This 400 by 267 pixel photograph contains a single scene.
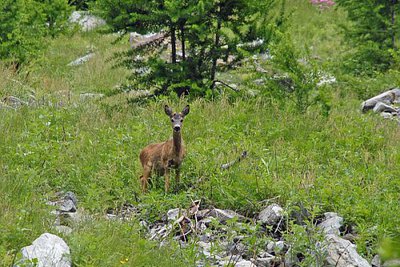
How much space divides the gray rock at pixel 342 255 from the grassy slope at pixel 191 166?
33cm

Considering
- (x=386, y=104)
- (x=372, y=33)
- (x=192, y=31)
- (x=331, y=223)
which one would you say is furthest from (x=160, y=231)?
(x=372, y=33)

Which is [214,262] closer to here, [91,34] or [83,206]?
[83,206]

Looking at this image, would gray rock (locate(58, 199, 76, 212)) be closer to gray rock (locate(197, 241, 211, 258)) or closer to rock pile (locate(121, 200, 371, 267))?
rock pile (locate(121, 200, 371, 267))

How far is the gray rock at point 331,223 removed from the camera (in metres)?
6.57

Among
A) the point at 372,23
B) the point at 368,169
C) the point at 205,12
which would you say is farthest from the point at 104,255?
the point at 372,23

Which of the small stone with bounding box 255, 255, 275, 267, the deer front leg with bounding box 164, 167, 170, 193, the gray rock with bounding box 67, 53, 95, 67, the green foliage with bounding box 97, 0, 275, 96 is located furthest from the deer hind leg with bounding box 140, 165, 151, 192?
the gray rock with bounding box 67, 53, 95, 67

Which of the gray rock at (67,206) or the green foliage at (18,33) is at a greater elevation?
the gray rock at (67,206)

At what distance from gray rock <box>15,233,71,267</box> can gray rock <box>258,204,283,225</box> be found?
2151 millimetres

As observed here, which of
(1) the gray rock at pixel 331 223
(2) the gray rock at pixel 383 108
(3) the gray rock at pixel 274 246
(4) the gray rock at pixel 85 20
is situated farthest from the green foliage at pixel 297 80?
(4) the gray rock at pixel 85 20

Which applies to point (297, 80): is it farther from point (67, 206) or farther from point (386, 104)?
point (67, 206)

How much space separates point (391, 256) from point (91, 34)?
20.2 m

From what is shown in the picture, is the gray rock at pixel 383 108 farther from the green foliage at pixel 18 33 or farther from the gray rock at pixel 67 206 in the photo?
the green foliage at pixel 18 33

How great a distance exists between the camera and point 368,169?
8.27 meters


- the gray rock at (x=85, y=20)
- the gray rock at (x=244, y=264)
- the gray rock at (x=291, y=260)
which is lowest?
the gray rock at (x=85, y=20)
